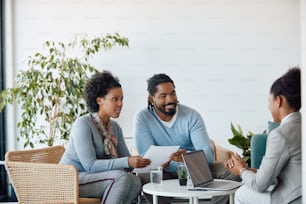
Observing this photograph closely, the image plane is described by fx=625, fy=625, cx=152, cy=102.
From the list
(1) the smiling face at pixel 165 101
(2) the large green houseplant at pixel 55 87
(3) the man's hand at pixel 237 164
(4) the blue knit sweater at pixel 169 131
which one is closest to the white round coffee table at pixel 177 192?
(3) the man's hand at pixel 237 164

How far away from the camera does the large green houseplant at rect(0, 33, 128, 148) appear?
5.66 m

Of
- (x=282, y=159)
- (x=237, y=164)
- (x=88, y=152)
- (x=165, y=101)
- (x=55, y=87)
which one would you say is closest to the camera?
(x=282, y=159)

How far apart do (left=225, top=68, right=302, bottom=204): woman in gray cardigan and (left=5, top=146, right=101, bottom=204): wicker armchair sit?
107 centimetres

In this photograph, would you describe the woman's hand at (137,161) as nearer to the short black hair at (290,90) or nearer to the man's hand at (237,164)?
the man's hand at (237,164)

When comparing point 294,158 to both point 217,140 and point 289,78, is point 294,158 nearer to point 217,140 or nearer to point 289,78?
point 289,78

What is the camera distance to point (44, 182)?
3961 millimetres

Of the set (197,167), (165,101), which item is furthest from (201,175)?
(165,101)

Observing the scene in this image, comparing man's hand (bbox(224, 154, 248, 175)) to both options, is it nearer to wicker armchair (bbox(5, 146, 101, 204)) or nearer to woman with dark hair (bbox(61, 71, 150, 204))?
woman with dark hair (bbox(61, 71, 150, 204))

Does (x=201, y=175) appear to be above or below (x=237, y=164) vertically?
below

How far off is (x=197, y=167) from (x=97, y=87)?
91cm

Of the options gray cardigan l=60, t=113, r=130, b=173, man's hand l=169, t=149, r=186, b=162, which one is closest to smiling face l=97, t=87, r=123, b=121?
gray cardigan l=60, t=113, r=130, b=173

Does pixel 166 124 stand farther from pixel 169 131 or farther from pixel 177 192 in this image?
pixel 177 192

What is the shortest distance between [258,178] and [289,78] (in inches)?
22.9

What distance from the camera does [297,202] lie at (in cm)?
321
